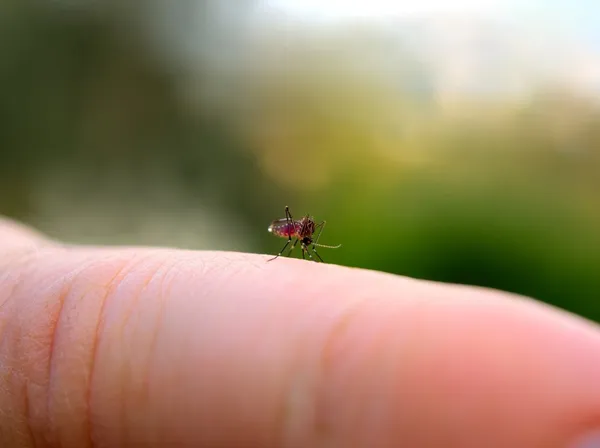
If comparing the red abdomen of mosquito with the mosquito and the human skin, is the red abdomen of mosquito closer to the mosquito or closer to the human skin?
the mosquito

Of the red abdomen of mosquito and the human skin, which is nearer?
the human skin

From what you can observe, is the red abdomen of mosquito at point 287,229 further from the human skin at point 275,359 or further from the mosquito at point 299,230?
the human skin at point 275,359

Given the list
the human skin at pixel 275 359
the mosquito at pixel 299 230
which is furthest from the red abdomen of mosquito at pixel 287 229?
the human skin at pixel 275 359

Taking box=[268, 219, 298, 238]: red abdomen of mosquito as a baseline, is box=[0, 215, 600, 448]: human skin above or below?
below

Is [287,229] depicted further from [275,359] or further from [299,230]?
[275,359]

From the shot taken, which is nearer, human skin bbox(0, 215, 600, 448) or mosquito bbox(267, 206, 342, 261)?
human skin bbox(0, 215, 600, 448)

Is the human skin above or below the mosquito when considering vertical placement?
below

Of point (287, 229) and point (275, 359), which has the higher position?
point (287, 229)

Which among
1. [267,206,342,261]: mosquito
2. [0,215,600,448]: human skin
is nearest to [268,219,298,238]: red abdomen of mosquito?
[267,206,342,261]: mosquito

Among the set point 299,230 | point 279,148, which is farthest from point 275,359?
point 279,148
